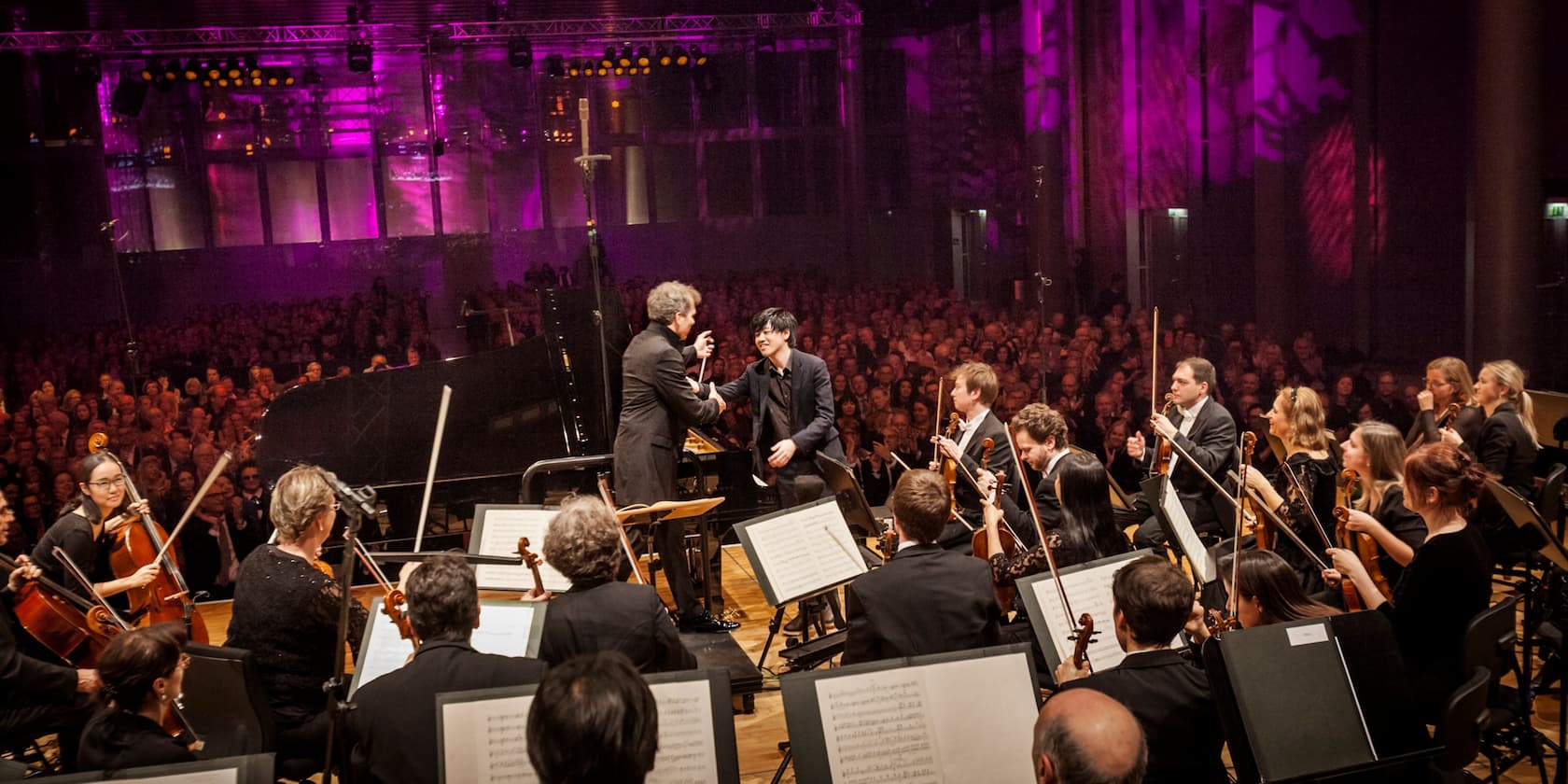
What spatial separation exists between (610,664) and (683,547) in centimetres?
332

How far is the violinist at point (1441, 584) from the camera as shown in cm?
318

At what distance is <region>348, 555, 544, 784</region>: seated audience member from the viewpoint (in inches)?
103

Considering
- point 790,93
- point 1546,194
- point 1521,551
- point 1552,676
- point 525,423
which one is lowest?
point 1552,676

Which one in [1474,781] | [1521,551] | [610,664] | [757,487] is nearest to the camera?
[610,664]

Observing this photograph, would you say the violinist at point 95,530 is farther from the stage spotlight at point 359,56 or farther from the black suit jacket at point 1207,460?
the stage spotlight at point 359,56

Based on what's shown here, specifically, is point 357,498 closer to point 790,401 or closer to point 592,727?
point 592,727

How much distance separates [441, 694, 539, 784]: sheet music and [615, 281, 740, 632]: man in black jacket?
9.08 ft

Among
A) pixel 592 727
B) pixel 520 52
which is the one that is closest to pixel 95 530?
pixel 592 727

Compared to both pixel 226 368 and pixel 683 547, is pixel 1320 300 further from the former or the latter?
pixel 226 368

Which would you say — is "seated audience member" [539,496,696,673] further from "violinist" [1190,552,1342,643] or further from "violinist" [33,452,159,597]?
"violinist" [33,452,159,597]

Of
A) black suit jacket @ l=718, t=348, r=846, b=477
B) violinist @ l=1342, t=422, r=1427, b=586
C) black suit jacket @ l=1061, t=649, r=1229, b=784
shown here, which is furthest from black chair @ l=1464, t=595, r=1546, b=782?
black suit jacket @ l=718, t=348, r=846, b=477

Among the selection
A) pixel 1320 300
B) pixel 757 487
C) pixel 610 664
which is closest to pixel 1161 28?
pixel 1320 300

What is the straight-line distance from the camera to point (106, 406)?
827 centimetres

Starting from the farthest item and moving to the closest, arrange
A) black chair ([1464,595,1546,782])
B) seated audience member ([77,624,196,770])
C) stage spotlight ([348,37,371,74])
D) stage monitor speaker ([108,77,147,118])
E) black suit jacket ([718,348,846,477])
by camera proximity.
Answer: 1. stage spotlight ([348,37,371,74])
2. stage monitor speaker ([108,77,147,118])
3. black suit jacket ([718,348,846,477])
4. black chair ([1464,595,1546,782])
5. seated audience member ([77,624,196,770])
